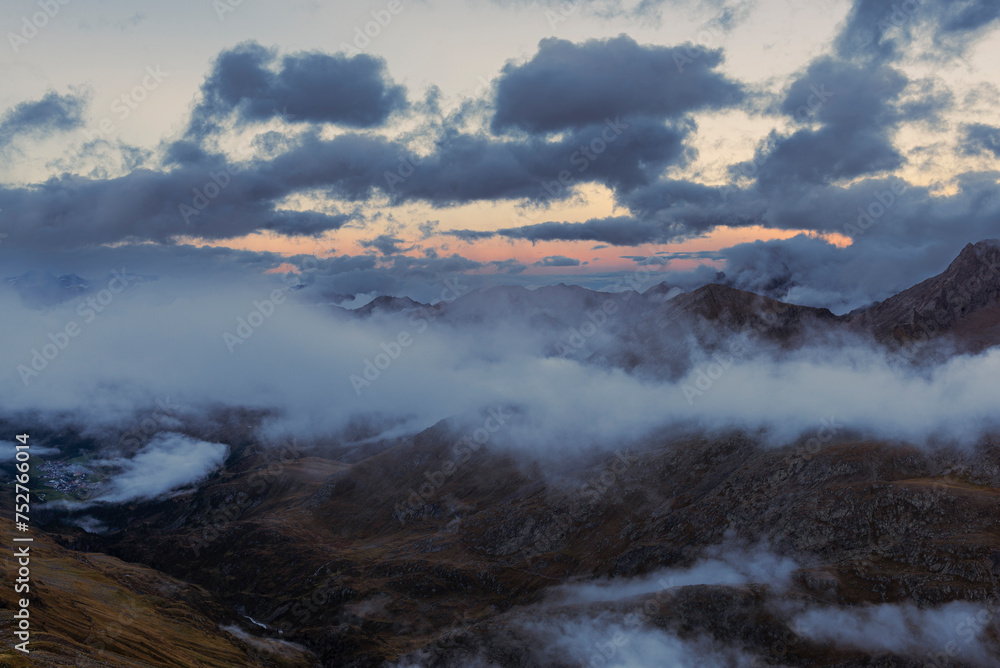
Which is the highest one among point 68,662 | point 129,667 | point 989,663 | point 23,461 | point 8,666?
point 23,461

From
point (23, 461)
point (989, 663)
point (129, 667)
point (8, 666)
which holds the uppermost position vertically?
point (23, 461)

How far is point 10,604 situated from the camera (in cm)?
19838

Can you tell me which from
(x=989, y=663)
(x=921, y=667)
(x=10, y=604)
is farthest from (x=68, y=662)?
(x=989, y=663)

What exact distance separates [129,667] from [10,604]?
46039 millimetres

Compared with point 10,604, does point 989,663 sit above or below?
below

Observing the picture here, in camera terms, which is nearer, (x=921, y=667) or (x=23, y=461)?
(x=23, y=461)

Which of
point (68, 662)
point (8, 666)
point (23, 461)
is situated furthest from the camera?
point (68, 662)

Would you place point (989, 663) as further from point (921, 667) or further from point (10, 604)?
point (10, 604)

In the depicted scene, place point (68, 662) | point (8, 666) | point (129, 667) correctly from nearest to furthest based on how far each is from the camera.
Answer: point (8, 666), point (68, 662), point (129, 667)

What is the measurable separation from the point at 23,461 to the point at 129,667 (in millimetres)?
78736

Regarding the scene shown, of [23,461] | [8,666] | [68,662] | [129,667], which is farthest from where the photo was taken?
[129,667]

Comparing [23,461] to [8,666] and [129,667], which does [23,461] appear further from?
[129,667]

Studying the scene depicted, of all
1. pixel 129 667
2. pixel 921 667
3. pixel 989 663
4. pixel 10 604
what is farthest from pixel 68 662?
pixel 989 663

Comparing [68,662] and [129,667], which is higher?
[68,662]
